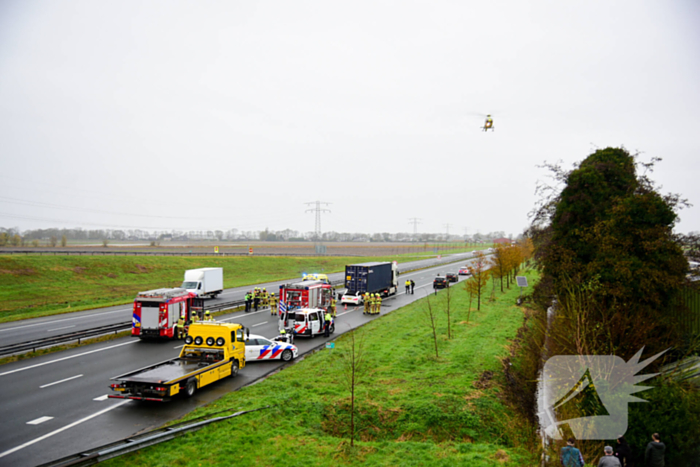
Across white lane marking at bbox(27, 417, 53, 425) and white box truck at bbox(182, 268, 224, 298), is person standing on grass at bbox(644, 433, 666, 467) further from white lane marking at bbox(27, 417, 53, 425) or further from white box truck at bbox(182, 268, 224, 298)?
white box truck at bbox(182, 268, 224, 298)

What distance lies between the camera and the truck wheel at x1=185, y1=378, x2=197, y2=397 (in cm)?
1487

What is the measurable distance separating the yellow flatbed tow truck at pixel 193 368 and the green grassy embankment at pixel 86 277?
2435 cm

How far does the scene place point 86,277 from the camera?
178 feet

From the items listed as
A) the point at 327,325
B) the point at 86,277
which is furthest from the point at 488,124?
the point at 86,277

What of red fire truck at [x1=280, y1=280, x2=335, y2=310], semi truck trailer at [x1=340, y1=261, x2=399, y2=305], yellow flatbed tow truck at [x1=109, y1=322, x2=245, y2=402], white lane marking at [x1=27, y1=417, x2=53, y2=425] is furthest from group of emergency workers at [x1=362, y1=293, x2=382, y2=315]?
white lane marking at [x1=27, y1=417, x2=53, y2=425]

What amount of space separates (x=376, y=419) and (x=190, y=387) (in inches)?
267

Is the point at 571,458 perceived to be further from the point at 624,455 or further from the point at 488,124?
the point at 488,124

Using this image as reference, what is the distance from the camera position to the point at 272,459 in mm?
10750

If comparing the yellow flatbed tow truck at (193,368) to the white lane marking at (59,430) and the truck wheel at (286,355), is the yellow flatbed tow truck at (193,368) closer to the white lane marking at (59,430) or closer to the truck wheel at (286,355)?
the white lane marking at (59,430)

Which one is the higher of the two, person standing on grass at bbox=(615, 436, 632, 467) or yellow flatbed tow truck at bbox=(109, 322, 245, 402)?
yellow flatbed tow truck at bbox=(109, 322, 245, 402)

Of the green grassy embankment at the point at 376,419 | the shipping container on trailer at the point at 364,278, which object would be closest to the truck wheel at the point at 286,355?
the green grassy embankment at the point at 376,419

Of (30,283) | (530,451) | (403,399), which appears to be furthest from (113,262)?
(530,451)

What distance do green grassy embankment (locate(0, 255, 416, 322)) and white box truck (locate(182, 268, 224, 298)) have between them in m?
5.97

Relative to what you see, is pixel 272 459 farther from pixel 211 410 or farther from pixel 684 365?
pixel 684 365
